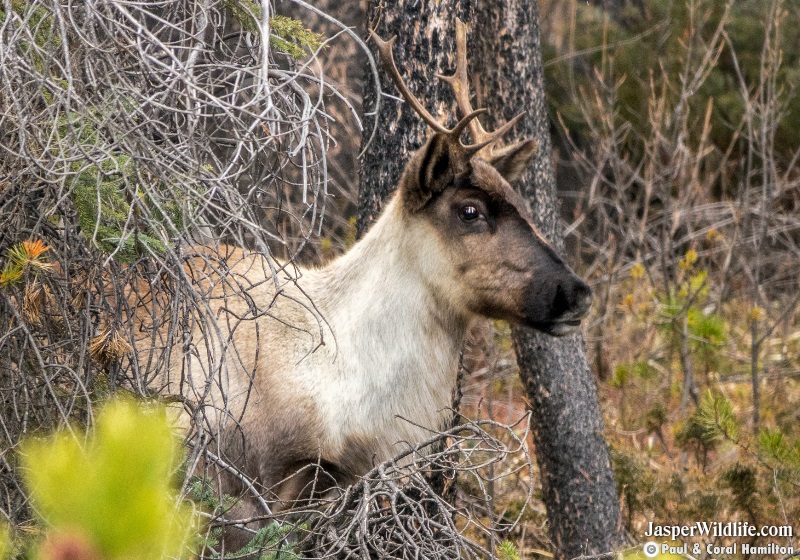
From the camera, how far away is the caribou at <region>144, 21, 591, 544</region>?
4.28 meters

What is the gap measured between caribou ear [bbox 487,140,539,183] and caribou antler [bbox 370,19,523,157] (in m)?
0.12

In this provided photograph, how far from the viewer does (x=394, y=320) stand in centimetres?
452

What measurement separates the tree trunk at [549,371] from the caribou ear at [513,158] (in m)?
0.59

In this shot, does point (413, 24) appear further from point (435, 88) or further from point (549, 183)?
point (549, 183)

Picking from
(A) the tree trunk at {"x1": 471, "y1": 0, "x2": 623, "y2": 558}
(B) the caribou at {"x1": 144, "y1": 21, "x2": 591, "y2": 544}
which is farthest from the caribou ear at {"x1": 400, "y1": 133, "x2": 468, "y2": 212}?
(A) the tree trunk at {"x1": 471, "y1": 0, "x2": 623, "y2": 558}

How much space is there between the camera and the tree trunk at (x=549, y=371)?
547cm

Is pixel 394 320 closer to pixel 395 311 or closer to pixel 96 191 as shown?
pixel 395 311

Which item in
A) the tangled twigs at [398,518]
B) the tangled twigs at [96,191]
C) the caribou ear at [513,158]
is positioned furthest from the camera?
the caribou ear at [513,158]

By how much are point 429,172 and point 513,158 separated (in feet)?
2.04

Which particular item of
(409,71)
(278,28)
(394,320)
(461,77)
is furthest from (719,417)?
(278,28)

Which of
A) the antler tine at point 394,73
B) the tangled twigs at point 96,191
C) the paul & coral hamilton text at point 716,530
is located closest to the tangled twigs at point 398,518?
the tangled twigs at point 96,191

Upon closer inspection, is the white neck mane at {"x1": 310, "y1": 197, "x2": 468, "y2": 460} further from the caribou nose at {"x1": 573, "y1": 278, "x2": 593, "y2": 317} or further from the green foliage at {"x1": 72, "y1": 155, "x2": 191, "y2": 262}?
the green foliage at {"x1": 72, "y1": 155, "x2": 191, "y2": 262}

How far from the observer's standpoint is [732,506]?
5.40m

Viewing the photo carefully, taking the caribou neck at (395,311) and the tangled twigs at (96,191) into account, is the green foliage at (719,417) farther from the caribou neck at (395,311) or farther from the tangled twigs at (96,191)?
the tangled twigs at (96,191)
